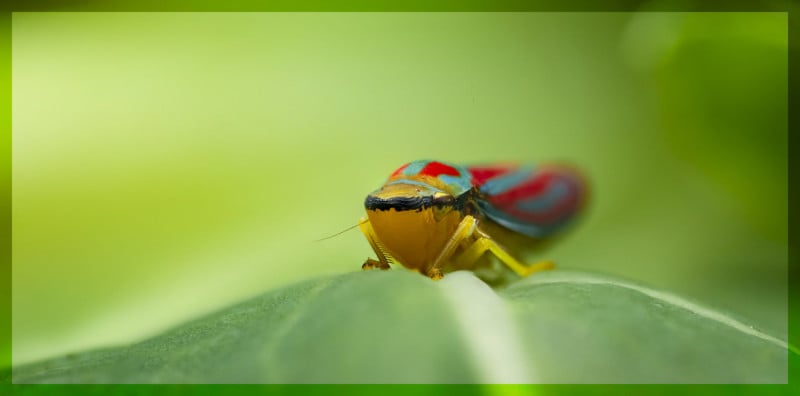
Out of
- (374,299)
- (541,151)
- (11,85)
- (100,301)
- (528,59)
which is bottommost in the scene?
(100,301)

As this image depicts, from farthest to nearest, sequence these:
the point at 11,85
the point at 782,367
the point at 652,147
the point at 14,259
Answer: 1. the point at 652,147
2. the point at 11,85
3. the point at 14,259
4. the point at 782,367

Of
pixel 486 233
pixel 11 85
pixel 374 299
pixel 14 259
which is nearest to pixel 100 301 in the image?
pixel 14 259

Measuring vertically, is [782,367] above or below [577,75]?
below

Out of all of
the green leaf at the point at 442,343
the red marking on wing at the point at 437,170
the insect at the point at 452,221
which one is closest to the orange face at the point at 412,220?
the insect at the point at 452,221

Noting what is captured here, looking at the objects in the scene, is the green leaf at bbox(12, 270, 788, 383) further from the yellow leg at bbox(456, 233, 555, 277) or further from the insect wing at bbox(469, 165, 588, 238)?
the insect wing at bbox(469, 165, 588, 238)

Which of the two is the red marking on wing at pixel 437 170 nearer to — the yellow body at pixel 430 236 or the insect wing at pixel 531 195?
the yellow body at pixel 430 236

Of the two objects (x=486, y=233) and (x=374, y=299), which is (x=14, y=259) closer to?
(x=486, y=233)

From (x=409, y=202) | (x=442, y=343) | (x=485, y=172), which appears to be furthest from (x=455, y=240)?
(x=442, y=343)

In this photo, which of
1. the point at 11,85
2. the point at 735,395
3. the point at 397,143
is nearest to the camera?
Answer: the point at 735,395
